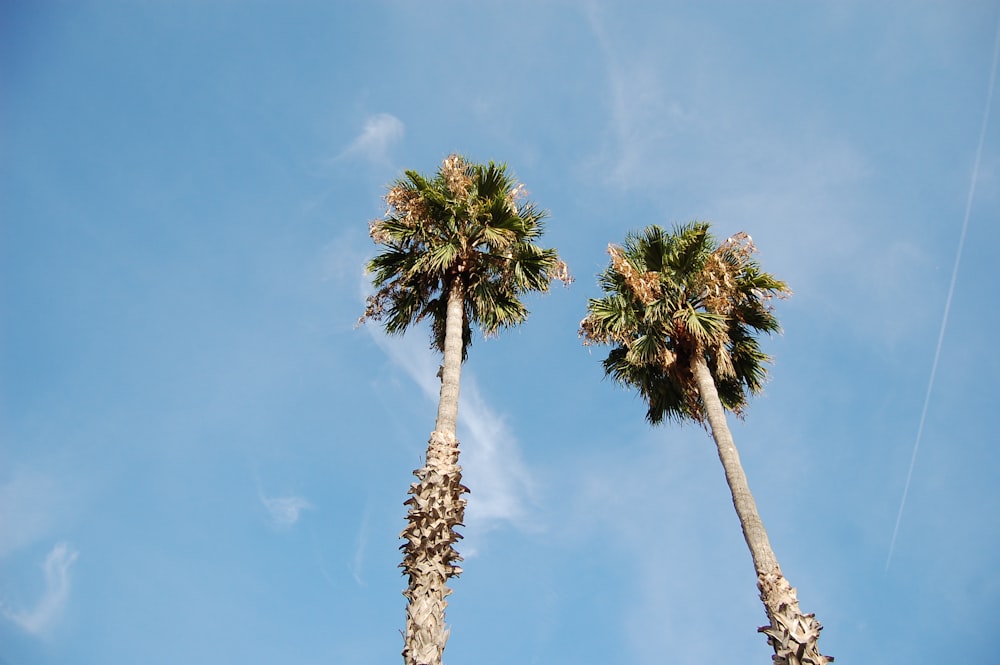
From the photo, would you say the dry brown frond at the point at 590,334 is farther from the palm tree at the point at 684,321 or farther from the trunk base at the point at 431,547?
the trunk base at the point at 431,547

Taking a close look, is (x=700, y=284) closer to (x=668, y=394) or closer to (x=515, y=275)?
(x=668, y=394)

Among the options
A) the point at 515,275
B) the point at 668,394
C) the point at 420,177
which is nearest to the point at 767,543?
the point at 668,394

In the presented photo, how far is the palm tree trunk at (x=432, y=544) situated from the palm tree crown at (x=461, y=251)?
4282mm

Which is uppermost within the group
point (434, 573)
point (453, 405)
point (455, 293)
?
point (455, 293)

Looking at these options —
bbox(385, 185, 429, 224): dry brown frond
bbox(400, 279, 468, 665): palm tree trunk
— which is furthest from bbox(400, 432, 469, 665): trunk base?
bbox(385, 185, 429, 224): dry brown frond

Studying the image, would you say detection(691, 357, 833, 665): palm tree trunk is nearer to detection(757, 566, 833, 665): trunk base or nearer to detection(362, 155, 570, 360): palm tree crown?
detection(757, 566, 833, 665): trunk base

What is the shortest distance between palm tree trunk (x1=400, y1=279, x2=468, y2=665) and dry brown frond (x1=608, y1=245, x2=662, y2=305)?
687cm

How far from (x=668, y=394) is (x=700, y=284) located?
2832 millimetres

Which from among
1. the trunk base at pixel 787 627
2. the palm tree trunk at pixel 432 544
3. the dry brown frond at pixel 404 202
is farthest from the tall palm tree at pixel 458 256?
the trunk base at pixel 787 627

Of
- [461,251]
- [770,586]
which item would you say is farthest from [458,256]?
[770,586]

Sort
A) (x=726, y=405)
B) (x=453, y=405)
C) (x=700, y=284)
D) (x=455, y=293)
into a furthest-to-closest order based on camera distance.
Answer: (x=726, y=405), (x=700, y=284), (x=455, y=293), (x=453, y=405)

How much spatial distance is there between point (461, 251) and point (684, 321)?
17.4ft

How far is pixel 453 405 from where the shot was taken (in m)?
10.7

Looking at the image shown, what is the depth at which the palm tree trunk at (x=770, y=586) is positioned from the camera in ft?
31.0
